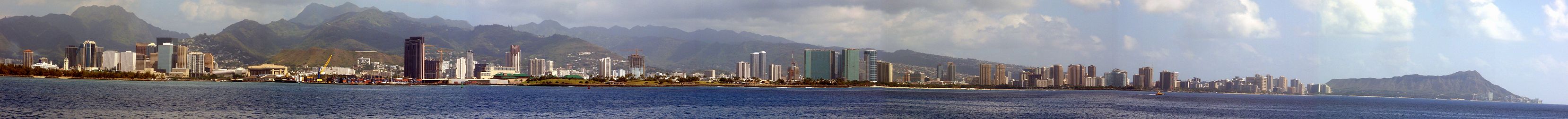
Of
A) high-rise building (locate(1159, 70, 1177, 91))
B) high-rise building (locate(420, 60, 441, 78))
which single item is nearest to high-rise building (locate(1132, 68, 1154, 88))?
high-rise building (locate(1159, 70, 1177, 91))

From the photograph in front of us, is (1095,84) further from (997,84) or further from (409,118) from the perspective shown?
(409,118)

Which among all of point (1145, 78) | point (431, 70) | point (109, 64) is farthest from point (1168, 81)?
point (109, 64)

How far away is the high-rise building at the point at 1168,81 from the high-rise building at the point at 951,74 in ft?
119

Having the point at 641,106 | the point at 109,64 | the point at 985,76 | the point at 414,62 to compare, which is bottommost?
the point at 641,106

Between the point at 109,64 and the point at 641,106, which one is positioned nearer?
the point at 641,106

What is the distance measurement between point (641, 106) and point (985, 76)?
423 ft

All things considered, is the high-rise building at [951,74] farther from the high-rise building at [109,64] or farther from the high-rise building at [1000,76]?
the high-rise building at [109,64]

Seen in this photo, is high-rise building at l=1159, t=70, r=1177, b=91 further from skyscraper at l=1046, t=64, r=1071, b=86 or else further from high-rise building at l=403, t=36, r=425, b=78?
high-rise building at l=403, t=36, r=425, b=78

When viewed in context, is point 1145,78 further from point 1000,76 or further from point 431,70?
point 431,70

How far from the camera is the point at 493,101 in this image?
71125 mm

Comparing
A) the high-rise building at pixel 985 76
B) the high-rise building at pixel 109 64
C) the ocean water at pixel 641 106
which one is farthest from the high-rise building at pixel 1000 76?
the high-rise building at pixel 109 64

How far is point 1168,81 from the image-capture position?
558 ft

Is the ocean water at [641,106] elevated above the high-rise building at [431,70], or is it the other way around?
the high-rise building at [431,70]

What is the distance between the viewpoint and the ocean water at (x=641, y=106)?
51.7m
